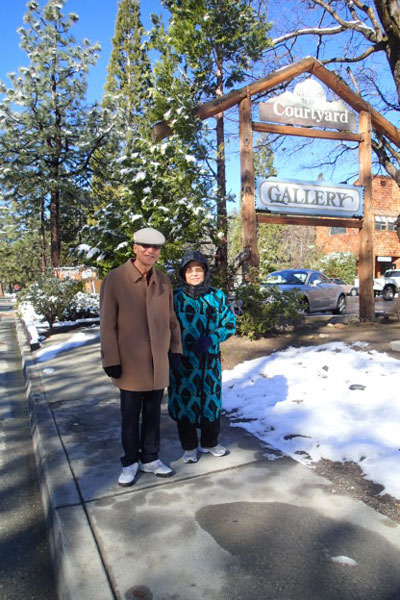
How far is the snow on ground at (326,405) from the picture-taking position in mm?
3377

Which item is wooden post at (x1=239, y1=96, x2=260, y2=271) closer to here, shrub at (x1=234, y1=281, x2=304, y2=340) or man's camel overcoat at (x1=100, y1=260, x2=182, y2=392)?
shrub at (x1=234, y1=281, x2=304, y2=340)

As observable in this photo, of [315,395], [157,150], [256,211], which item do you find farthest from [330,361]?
[157,150]

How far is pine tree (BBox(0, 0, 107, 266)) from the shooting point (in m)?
20.8

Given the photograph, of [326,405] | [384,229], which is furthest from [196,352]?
[384,229]

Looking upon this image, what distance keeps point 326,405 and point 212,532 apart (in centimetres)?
230

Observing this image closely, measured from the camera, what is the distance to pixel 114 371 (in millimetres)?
2936

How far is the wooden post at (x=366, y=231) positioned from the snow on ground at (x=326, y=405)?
11.1ft

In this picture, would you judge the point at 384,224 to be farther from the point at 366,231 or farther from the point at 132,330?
the point at 132,330

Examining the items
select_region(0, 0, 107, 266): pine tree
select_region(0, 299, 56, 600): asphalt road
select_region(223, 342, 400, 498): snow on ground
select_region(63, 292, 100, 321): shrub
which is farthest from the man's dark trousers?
select_region(0, 0, 107, 266): pine tree

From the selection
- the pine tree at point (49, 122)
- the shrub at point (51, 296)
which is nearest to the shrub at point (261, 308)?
the shrub at point (51, 296)

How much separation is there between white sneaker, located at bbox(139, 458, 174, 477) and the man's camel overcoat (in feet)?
1.96

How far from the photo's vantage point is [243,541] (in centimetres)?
233

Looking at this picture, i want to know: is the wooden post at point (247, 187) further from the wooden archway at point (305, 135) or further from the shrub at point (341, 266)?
the shrub at point (341, 266)

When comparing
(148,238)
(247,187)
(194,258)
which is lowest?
(194,258)
